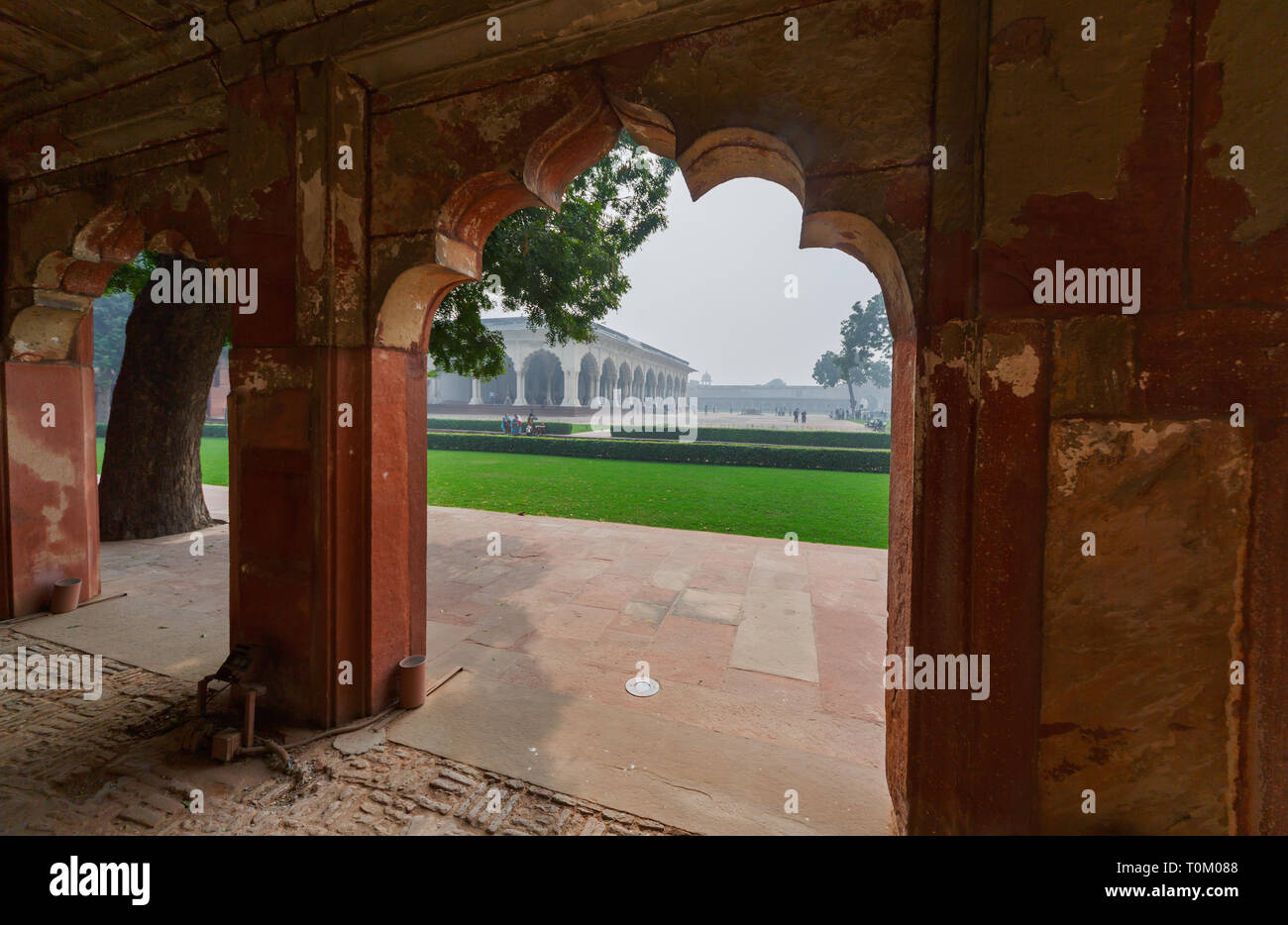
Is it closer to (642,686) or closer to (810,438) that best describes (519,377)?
(810,438)

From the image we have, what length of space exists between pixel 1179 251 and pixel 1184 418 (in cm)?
54

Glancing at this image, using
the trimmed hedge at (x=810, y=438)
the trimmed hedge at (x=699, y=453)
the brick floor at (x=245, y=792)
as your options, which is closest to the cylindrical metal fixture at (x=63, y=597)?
the brick floor at (x=245, y=792)

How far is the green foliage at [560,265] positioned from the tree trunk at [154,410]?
316cm

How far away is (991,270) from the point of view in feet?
6.07

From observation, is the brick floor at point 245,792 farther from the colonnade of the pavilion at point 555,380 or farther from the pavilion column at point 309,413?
the colonnade of the pavilion at point 555,380

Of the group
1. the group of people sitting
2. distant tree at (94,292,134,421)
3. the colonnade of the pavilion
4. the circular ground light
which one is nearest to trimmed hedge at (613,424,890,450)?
the group of people sitting

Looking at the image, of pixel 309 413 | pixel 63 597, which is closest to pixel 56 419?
pixel 63 597

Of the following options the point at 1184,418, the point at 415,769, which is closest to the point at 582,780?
the point at 415,769

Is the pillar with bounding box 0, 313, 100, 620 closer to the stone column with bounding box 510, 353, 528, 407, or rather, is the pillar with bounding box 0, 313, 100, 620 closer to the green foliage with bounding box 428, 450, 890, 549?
the green foliage with bounding box 428, 450, 890, 549

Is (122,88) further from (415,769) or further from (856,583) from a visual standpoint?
(856,583)

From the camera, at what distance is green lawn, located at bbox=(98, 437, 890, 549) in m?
8.73

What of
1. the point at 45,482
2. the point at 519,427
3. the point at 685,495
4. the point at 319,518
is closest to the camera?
the point at 319,518

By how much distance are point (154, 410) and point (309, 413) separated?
21.5ft

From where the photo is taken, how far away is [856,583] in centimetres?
557
